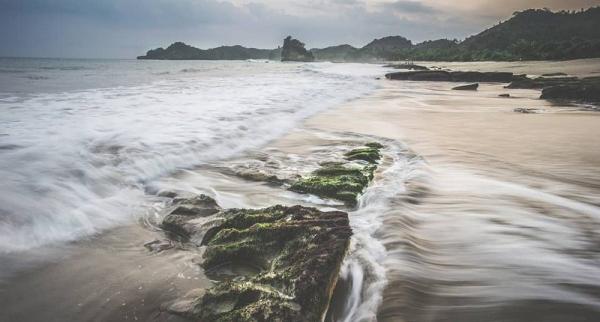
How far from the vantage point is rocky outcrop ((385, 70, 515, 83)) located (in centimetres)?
2628

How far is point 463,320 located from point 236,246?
5.06ft

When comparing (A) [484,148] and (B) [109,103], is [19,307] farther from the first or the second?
(B) [109,103]

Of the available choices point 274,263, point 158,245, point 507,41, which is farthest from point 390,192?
point 507,41

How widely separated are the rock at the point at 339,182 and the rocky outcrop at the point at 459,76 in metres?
25.1

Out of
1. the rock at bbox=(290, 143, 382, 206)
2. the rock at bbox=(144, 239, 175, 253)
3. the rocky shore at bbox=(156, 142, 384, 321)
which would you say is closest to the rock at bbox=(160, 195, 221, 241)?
the rocky shore at bbox=(156, 142, 384, 321)

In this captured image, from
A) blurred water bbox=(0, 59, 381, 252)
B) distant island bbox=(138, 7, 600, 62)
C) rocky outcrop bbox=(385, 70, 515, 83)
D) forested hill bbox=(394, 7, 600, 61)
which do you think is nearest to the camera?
blurred water bbox=(0, 59, 381, 252)

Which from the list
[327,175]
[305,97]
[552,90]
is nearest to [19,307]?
[327,175]

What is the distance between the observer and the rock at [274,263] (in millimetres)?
2059

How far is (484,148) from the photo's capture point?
6887 millimetres

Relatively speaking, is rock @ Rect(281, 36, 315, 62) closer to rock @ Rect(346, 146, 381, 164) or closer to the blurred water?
the blurred water

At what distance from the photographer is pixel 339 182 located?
4.40 m

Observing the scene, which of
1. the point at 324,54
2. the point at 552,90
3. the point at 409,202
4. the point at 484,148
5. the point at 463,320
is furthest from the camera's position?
the point at 324,54

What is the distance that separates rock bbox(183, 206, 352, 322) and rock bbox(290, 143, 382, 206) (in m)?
1.17

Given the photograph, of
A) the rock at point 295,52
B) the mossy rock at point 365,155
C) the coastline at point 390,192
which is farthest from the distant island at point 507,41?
the mossy rock at point 365,155
